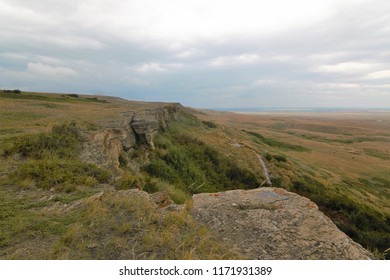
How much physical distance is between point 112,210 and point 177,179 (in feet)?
32.8

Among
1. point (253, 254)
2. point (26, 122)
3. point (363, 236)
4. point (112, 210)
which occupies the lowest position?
point (363, 236)

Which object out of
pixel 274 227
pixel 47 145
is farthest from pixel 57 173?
pixel 274 227

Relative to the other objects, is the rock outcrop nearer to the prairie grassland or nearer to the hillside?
the hillside

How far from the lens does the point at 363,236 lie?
13.7 m

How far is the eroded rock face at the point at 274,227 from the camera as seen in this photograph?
5.14m

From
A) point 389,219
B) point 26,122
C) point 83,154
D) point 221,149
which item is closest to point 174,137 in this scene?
point 221,149

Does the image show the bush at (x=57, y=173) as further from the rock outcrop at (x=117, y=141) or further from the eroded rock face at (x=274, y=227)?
the eroded rock face at (x=274, y=227)

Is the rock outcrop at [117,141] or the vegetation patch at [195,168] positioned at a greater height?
the rock outcrop at [117,141]

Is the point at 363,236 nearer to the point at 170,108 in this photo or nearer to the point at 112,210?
the point at 112,210

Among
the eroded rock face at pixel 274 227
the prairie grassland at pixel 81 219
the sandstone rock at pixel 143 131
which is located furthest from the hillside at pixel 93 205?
the sandstone rock at pixel 143 131

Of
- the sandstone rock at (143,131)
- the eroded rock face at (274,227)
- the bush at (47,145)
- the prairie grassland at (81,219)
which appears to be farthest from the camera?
the sandstone rock at (143,131)

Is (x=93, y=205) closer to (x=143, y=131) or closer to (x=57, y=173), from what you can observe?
(x=57, y=173)

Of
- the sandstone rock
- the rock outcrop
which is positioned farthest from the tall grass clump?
the sandstone rock

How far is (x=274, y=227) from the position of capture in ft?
19.7
